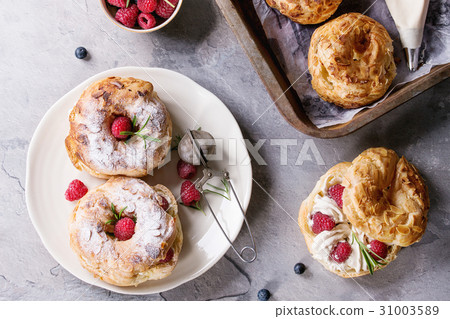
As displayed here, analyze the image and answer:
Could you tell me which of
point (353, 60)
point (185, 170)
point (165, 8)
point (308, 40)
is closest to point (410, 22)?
point (353, 60)

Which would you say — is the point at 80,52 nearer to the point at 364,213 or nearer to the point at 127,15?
the point at 127,15

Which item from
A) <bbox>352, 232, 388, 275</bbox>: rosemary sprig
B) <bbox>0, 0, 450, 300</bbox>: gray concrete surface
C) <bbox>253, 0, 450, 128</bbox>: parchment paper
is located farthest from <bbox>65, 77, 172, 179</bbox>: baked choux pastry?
<bbox>352, 232, 388, 275</bbox>: rosemary sprig

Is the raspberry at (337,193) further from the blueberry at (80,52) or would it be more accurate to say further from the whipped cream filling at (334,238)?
the blueberry at (80,52)

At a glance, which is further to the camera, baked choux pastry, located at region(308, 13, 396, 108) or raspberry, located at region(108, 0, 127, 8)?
raspberry, located at region(108, 0, 127, 8)

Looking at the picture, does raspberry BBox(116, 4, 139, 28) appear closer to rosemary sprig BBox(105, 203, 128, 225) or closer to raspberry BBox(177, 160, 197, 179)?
raspberry BBox(177, 160, 197, 179)

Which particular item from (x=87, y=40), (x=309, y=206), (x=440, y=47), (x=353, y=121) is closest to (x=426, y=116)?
(x=440, y=47)

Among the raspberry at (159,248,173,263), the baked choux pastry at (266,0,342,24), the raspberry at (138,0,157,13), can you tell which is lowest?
the raspberry at (159,248,173,263)

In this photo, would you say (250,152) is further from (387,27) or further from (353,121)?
(387,27)
